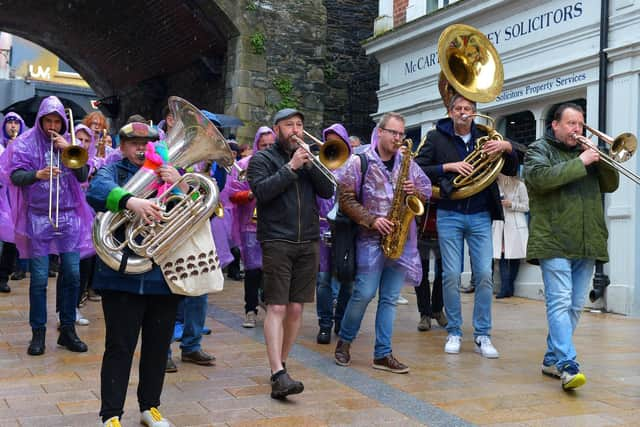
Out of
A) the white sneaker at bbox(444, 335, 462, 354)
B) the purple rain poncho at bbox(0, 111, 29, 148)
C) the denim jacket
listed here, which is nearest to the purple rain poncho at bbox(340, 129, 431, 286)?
the white sneaker at bbox(444, 335, 462, 354)

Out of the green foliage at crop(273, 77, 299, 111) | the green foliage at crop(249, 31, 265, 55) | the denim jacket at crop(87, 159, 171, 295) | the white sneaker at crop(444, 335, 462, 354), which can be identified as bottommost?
the white sneaker at crop(444, 335, 462, 354)

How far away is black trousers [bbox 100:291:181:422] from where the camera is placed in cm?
381

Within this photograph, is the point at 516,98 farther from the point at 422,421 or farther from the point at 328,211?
the point at 422,421

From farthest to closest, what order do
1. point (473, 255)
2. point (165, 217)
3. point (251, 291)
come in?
Answer: point (251, 291) < point (473, 255) < point (165, 217)

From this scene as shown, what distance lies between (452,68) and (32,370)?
4.57 meters

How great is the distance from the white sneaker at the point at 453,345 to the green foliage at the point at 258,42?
32.1 feet

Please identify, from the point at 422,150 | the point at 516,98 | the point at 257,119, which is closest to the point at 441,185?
the point at 422,150

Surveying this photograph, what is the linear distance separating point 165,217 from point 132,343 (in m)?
0.69

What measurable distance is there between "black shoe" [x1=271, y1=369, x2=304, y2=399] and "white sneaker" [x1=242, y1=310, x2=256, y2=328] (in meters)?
2.69

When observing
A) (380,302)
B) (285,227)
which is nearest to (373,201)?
(380,302)

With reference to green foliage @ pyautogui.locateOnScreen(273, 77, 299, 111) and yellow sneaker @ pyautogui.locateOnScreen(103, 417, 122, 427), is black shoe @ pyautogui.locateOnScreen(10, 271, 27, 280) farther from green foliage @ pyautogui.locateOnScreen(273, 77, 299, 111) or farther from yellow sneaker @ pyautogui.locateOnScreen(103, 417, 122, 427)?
yellow sneaker @ pyautogui.locateOnScreen(103, 417, 122, 427)

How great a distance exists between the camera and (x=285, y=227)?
4.91 metres

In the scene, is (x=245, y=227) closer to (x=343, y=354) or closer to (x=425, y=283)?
(x=425, y=283)

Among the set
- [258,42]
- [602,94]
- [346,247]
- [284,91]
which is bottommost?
[346,247]
